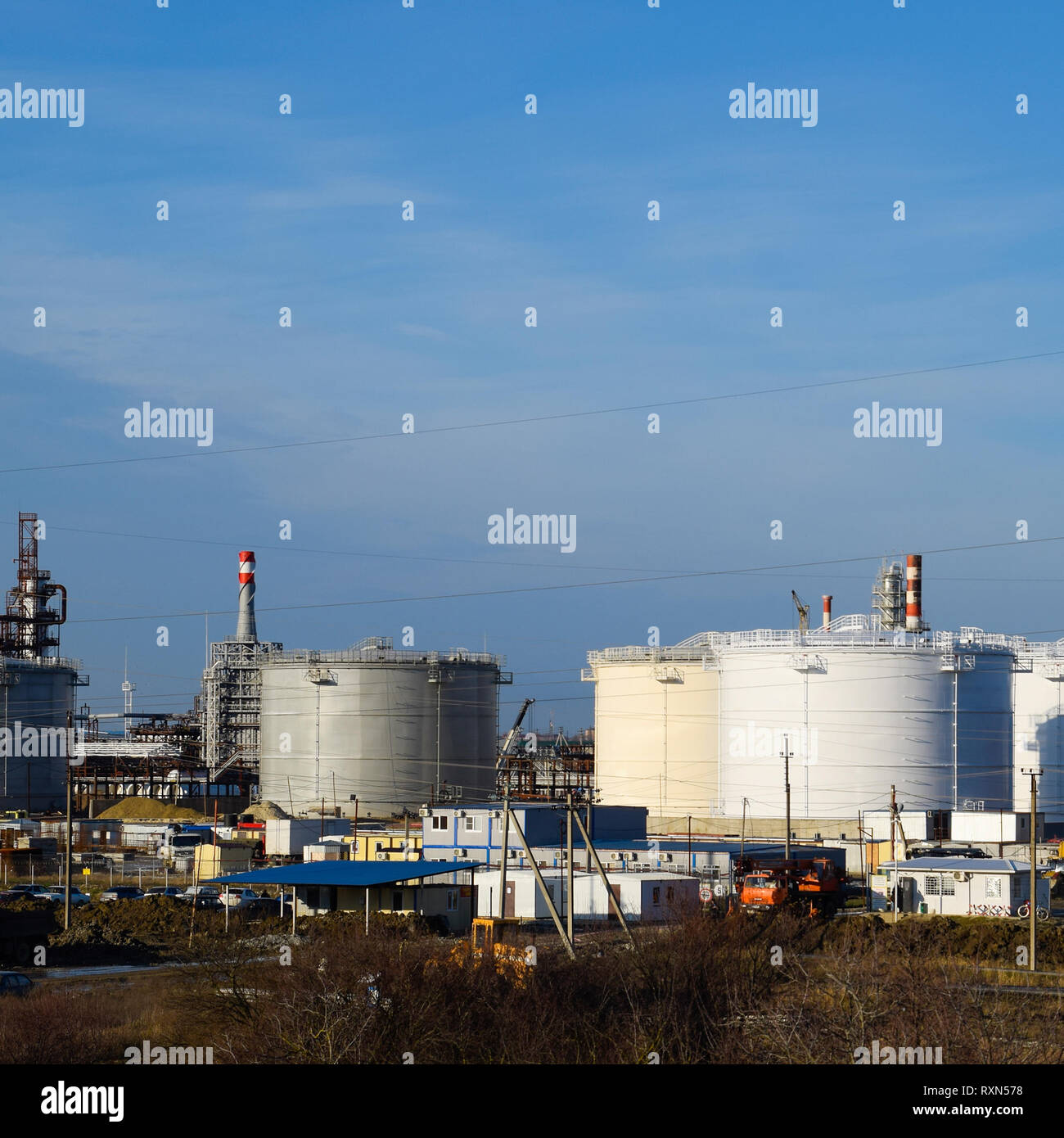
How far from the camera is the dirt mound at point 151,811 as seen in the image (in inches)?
3568

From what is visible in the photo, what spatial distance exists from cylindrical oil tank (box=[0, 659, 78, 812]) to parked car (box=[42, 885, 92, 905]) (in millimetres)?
40078

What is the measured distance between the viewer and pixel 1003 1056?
1502cm

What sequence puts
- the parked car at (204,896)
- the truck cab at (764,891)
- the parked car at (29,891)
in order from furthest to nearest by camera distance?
the parked car at (29,891) < the parked car at (204,896) < the truck cab at (764,891)

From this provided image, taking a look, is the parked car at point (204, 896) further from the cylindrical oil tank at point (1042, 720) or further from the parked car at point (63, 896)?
the cylindrical oil tank at point (1042, 720)

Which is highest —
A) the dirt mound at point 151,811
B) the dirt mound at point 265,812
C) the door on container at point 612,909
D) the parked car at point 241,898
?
the door on container at point 612,909

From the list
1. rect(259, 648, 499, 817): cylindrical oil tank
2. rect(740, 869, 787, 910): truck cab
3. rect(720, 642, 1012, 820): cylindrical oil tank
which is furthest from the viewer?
rect(259, 648, 499, 817): cylindrical oil tank

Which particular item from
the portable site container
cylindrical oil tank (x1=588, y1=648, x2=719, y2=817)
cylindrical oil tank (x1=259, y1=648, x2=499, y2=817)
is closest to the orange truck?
the portable site container

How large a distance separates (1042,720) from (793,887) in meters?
47.0

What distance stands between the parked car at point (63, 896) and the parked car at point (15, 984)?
1745 centimetres

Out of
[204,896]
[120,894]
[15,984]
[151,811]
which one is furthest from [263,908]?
[151,811]

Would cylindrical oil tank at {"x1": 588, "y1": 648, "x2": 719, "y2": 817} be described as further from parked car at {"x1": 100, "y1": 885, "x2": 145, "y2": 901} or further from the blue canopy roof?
the blue canopy roof

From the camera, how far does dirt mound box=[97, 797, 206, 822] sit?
90625 millimetres

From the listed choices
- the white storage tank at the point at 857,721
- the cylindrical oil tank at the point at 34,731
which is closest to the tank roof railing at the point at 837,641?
the white storage tank at the point at 857,721
